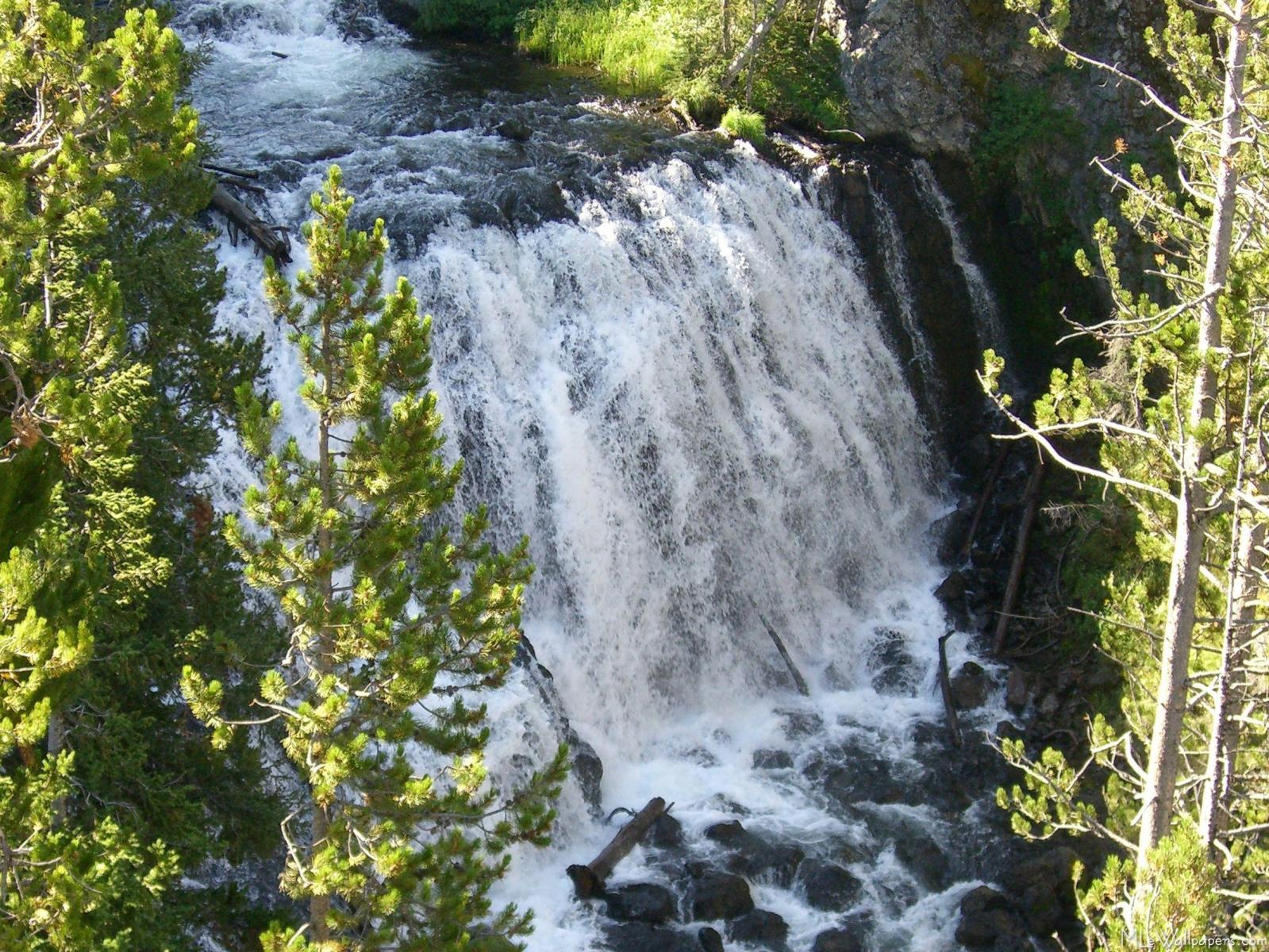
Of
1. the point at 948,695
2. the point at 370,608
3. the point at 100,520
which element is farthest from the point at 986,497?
the point at 100,520

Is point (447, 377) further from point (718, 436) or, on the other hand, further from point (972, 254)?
point (972, 254)

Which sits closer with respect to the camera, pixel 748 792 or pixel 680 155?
pixel 748 792

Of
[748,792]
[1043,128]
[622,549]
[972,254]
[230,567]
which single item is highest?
[1043,128]

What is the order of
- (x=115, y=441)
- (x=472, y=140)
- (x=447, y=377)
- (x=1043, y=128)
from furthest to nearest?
(x=1043, y=128), (x=472, y=140), (x=447, y=377), (x=115, y=441)

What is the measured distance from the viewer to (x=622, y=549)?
1545 cm

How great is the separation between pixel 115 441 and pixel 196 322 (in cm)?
386

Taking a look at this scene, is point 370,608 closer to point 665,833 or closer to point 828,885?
point 665,833

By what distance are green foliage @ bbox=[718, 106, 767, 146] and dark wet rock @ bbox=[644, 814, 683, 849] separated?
10921 millimetres

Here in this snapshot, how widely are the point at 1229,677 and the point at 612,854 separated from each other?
7.24 m

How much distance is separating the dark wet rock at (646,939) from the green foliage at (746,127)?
12.2 meters

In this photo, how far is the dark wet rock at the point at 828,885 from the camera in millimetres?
12742

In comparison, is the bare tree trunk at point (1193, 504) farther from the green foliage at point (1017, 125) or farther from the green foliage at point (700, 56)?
the green foliage at point (700, 56)

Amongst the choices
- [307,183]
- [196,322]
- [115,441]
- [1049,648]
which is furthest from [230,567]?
[1049,648]

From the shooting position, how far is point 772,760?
47.9 ft
